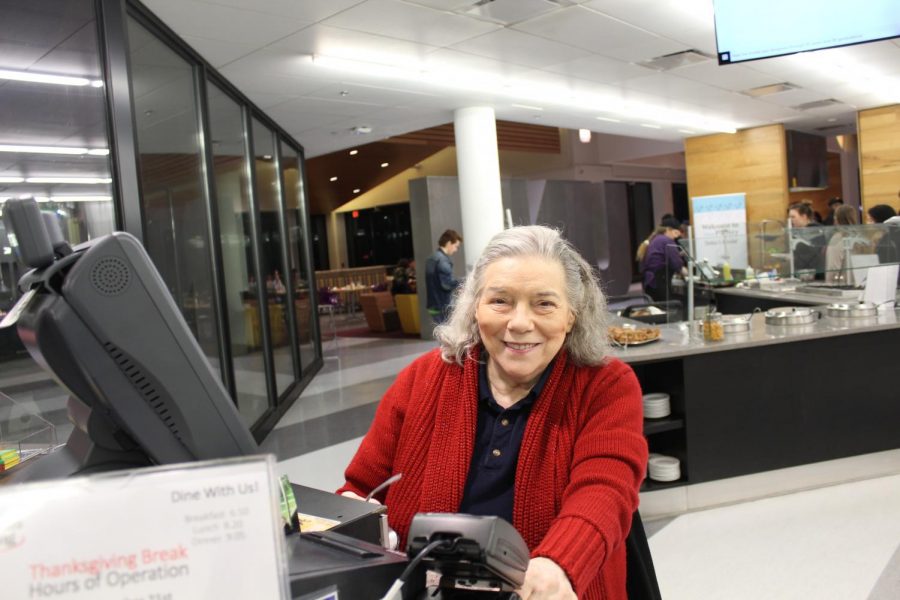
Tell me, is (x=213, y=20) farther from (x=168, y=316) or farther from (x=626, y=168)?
(x=626, y=168)

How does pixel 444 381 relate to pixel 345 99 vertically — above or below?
below

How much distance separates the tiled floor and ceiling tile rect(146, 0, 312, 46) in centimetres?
Result: 305

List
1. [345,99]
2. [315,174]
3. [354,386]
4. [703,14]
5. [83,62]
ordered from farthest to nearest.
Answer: [315,174]
[354,386]
[345,99]
[703,14]
[83,62]

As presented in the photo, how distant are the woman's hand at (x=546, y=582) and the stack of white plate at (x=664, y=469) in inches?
115

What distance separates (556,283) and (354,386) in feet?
21.6

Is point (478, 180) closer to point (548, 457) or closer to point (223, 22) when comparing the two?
point (223, 22)

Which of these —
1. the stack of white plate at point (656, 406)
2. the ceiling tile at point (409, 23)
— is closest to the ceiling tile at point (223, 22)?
the ceiling tile at point (409, 23)

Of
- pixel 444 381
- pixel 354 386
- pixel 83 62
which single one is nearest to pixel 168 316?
pixel 444 381

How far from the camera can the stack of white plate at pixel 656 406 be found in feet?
12.9

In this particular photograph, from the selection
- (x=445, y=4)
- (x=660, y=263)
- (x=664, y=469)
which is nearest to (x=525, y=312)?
(x=664, y=469)

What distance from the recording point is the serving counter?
394cm

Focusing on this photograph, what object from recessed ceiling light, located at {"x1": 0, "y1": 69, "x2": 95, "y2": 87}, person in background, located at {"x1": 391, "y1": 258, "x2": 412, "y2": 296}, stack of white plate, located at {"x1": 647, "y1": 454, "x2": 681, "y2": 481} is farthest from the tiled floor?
person in background, located at {"x1": 391, "y1": 258, "x2": 412, "y2": 296}

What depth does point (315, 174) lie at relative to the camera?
1903 centimetres

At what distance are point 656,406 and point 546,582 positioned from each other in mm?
2933
